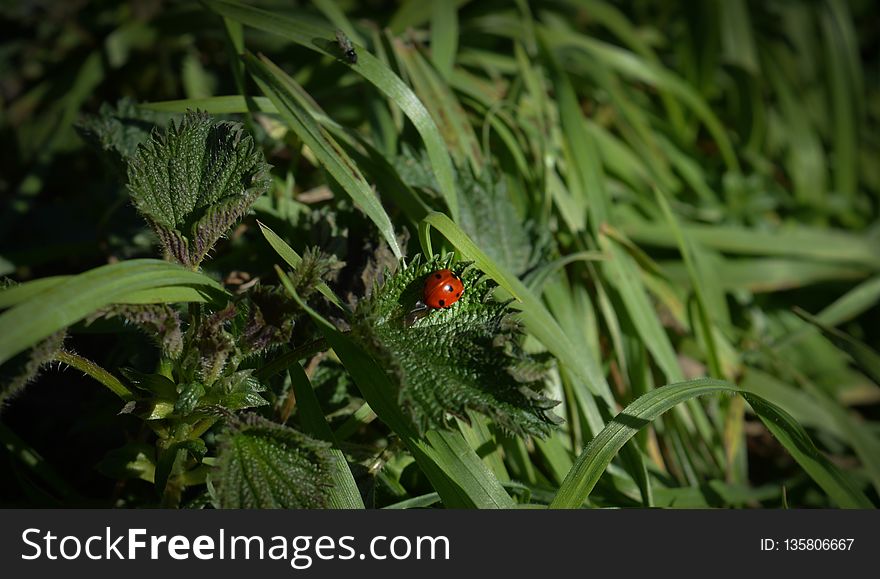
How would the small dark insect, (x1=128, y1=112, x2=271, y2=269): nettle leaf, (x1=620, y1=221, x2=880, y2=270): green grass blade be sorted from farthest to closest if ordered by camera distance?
(x1=620, y1=221, x2=880, y2=270): green grass blade < the small dark insect < (x1=128, y1=112, x2=271, y2=269): nettle leaf

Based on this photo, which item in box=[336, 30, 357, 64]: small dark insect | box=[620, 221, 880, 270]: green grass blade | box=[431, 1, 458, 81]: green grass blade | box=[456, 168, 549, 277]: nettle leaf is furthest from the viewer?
box=[620, 221, 880, 270]: green grass blade

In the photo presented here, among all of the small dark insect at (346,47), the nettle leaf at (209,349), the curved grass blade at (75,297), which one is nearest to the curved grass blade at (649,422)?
the nettle leaf at (209,349)

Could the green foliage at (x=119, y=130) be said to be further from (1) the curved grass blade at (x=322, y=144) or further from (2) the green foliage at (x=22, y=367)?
(2) the green foliage at (x=22, y=367)

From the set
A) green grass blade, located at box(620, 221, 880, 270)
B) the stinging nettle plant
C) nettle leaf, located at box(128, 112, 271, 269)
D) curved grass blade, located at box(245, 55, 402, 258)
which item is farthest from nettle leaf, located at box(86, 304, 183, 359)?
green grass blade, located at box(620, 221, 880, 270)

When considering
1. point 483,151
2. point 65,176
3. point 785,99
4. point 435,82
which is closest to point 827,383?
point 785,99

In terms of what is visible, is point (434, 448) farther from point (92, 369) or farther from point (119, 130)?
point (119, 130)

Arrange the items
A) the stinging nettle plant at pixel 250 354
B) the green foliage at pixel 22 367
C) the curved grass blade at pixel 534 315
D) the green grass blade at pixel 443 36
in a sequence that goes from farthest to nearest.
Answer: the green grass blade at pixel 443 36, the curved grass blade at pixel 534 315, the stinging nettle plant at pixel 250 354, the green foliage at pixel 22 367

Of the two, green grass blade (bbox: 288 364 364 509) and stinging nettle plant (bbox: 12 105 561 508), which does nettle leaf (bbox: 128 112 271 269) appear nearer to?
stinging nettle plant (bbox: 12 105 561 508)
